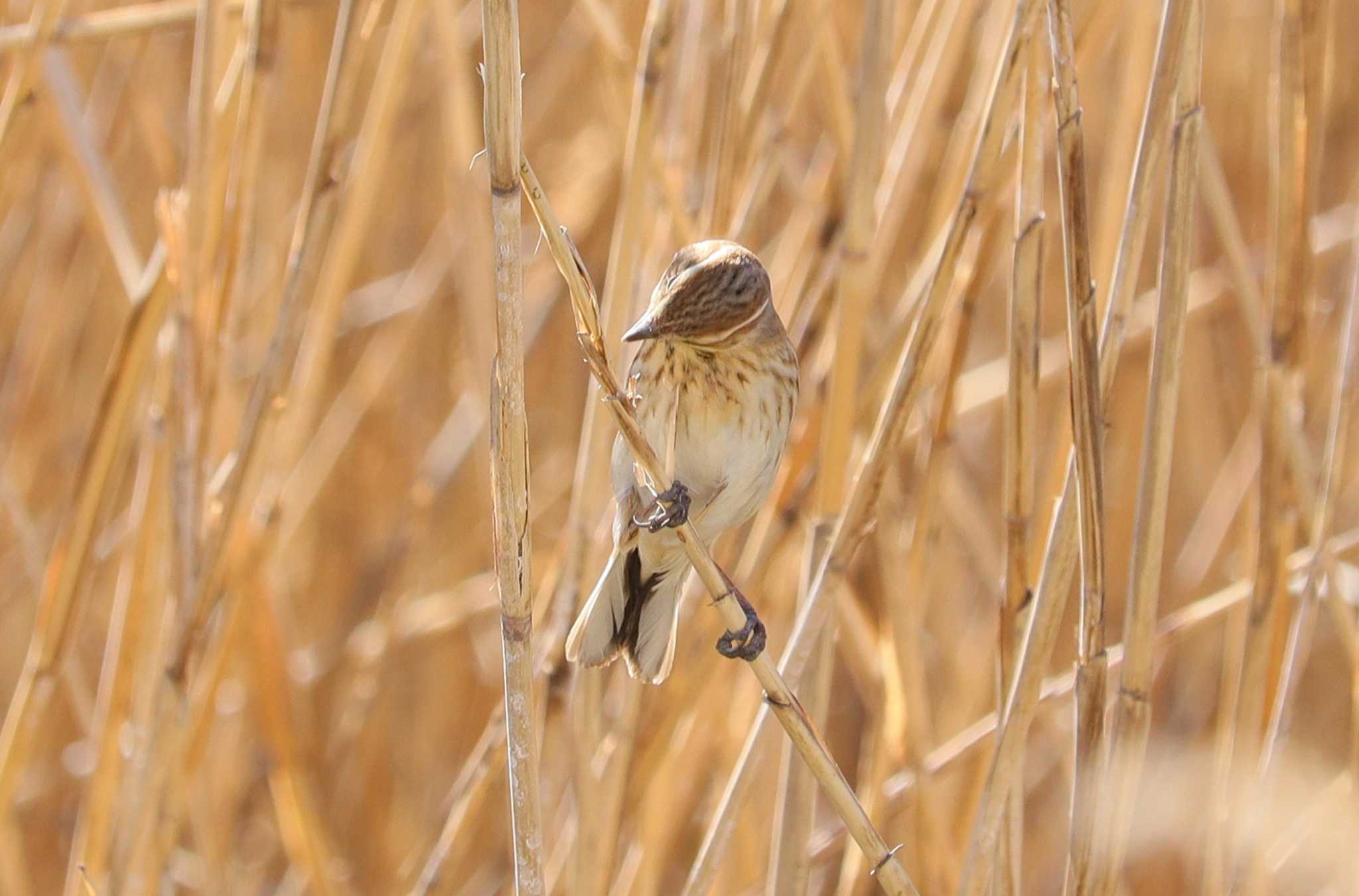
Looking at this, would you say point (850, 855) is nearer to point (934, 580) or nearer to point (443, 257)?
point (934, 580)

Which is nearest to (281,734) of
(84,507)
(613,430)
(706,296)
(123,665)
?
(123,665)

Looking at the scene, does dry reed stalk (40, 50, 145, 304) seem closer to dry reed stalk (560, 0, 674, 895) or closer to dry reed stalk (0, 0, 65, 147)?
dry reed stalk (0, 0, 65, 147)

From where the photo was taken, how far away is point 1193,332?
3.10m

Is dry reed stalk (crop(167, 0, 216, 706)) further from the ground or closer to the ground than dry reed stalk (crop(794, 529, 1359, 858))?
further from the ground

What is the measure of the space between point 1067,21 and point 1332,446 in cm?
76

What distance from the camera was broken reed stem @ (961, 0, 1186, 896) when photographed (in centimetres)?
122

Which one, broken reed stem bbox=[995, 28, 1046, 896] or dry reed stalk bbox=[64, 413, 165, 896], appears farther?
dry reed stalk bbox=[64, 413, 165, 896]

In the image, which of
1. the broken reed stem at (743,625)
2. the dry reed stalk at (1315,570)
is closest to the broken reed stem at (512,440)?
the broken reed stem at (743,625)

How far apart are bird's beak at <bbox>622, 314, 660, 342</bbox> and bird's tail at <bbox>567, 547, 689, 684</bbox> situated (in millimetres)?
298

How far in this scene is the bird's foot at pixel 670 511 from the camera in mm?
1452

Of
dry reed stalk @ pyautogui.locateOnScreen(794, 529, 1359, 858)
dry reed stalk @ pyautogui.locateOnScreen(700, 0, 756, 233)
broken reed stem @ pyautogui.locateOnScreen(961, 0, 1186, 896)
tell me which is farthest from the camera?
dry reed stalk @ pyautogui.locateOnScreen(794, 529, 1359, 858)

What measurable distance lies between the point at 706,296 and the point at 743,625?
404 mm

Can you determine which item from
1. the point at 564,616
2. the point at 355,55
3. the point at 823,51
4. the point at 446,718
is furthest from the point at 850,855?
the point at 446,718

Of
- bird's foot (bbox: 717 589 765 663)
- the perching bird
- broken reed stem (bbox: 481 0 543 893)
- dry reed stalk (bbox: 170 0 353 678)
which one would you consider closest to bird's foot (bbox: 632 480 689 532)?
the perching bird
